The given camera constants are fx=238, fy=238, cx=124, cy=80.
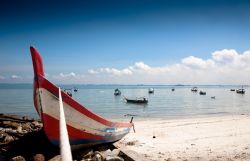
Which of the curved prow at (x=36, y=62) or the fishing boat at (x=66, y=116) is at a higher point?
the curved prow at (x=36, y=62)

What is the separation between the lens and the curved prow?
7.18 metres

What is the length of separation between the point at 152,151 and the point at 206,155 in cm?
198

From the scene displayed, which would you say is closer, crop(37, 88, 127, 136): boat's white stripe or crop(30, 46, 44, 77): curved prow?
crop(30, 46, 44, 77): curved prow

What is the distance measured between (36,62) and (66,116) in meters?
1.94

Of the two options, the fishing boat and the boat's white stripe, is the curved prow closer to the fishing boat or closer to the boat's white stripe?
the fishing boat

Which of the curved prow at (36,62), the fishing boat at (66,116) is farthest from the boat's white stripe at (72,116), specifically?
the curved prow at (36,62)

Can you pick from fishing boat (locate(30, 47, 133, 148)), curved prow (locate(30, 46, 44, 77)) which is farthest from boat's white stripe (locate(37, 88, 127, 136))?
curved prow (locate(30, 46, 44, 77))

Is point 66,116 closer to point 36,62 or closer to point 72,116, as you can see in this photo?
point 72,116

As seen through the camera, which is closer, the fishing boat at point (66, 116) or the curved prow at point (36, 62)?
the curved prow at point (36, 62)

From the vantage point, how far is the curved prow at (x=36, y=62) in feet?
23.6

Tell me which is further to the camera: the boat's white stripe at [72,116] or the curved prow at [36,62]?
the boat's white stripe at [72,116]

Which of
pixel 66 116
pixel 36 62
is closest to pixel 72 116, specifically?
pixel 66 116

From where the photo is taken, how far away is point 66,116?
25.2ft

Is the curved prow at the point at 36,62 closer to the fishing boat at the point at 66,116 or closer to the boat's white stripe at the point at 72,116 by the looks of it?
the fishing boat at the point at 66,116
